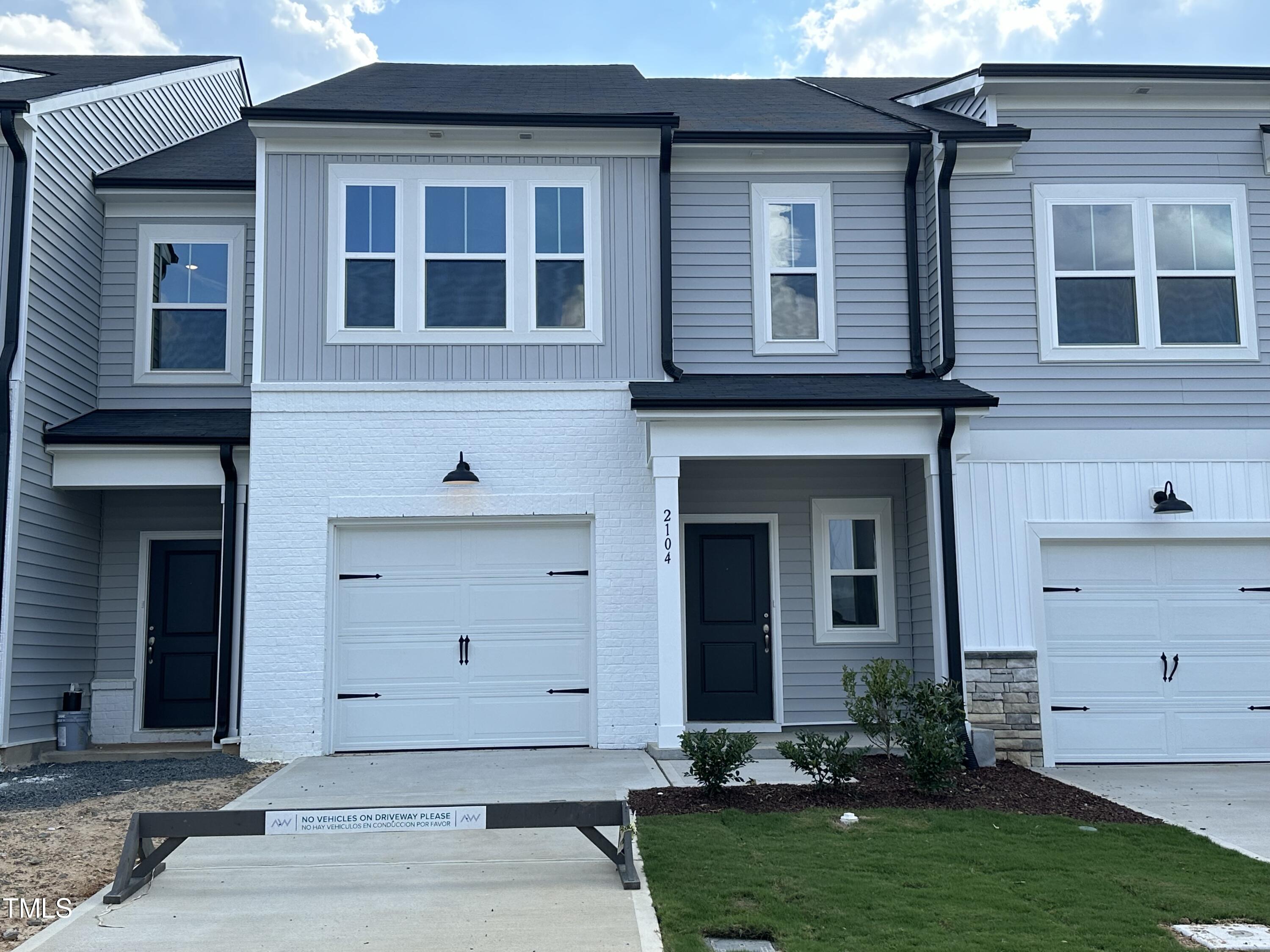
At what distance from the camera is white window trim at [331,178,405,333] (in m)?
11.2

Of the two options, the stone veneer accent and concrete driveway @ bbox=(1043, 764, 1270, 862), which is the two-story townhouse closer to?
the stone veneer accent

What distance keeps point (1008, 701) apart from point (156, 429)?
341 inches

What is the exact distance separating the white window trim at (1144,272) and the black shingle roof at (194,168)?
8.22 metres

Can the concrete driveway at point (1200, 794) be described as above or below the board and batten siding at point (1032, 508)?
below

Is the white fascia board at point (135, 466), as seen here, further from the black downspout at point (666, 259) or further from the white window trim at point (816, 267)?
the white window trim at point (816, 267)

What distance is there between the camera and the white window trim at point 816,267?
38.4 ft

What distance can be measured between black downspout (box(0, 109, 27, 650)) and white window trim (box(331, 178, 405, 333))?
3.00m

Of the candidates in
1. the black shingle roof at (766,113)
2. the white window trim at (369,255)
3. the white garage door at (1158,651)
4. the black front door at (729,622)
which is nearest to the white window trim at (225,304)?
the white window trim at (369,255)

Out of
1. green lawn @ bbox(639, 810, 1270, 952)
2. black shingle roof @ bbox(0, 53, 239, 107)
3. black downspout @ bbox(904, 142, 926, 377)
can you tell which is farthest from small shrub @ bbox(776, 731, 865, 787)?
black shingle roof @ bbox(0, 53, 239, 107)

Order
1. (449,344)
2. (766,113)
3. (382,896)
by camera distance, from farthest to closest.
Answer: (766,113), (449,344), (382,896)

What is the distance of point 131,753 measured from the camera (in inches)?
458

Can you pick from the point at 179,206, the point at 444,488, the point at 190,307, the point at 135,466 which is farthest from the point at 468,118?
the point at 135,466

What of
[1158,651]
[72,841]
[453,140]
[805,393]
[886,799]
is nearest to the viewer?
[72,841]

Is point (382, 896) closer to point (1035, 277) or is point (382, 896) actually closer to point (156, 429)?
point (156, 429)
